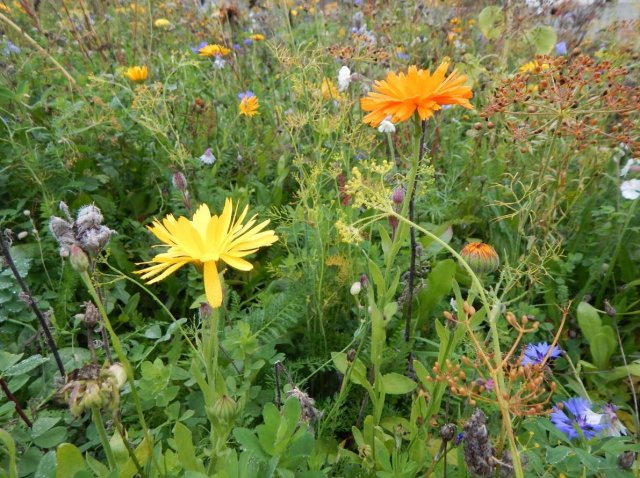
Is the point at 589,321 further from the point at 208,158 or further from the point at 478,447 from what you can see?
the point at 208,158

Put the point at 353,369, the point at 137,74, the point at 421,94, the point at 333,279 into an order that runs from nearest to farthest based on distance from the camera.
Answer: the point at 421,94, the point at 353,369, the point at 333,279, the point at 137,74

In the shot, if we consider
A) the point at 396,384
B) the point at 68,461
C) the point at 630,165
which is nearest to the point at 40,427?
the point at 68,461

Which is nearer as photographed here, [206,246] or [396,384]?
[206,246]

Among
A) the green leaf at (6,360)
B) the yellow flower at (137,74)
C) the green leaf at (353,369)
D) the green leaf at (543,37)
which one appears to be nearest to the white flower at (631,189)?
the green leaf at (543,37)

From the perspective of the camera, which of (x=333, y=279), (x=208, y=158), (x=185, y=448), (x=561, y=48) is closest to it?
(x=185, y=448)

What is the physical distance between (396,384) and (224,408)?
1.78 feet

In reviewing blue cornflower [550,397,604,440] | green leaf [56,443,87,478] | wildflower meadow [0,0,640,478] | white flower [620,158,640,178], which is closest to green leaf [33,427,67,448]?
wildflower meadow [0,0,640,478]

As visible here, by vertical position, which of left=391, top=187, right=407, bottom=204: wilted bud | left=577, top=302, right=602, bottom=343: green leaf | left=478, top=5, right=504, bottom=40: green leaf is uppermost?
left=478, top=5, right=504, bottom=40: green leaf

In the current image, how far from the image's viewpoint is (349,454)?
1.10 meters

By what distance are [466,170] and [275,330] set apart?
4.00ft

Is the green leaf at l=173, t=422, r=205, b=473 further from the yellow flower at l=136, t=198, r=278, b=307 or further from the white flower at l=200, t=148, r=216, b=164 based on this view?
the white flower at l=200, t=148, r=216, b=164

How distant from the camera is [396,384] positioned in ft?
3.77

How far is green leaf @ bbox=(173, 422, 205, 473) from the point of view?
0.79 m

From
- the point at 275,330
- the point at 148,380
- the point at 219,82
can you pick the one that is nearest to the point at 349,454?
the point at 275,330
